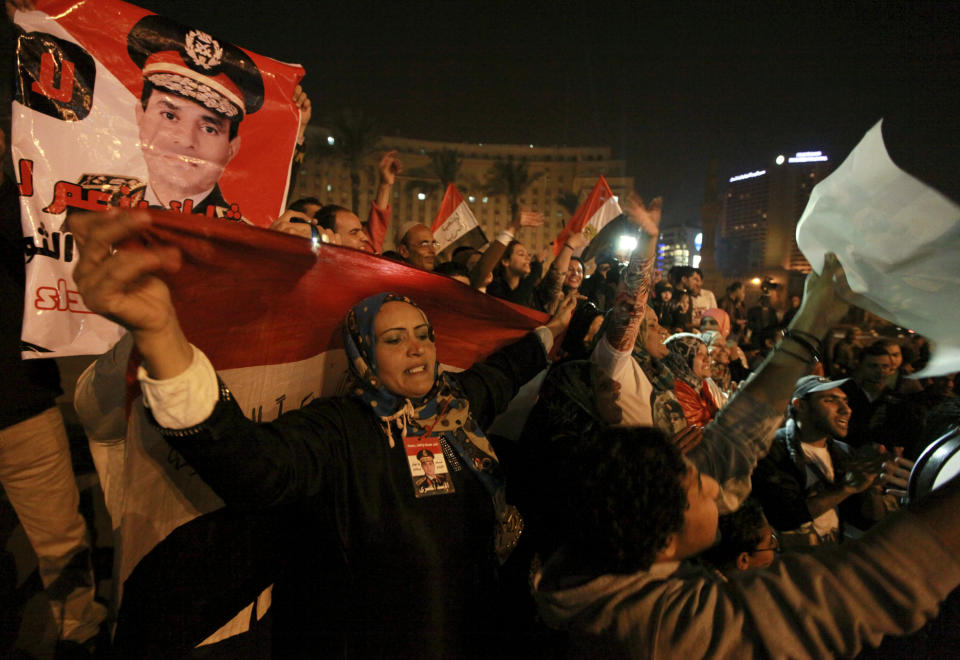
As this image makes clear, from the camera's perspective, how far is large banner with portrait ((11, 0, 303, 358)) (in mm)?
2217

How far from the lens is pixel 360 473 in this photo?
1.74 metres

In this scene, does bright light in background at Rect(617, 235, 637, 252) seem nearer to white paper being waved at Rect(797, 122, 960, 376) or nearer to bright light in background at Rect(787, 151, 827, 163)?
white paper being waved at Rect(797, 122, 960, 376)

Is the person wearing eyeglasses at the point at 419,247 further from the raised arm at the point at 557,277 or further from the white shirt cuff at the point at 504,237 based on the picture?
the raised arm at the point at 557,277

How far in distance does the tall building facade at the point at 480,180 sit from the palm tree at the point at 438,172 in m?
Answer: 0.16

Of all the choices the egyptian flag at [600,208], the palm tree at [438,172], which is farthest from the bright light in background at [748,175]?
the egyptian flag at [600,208]

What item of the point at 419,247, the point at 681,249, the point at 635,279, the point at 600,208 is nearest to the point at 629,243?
the point at 635,279

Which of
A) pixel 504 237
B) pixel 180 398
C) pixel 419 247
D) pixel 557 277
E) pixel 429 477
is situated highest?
pixel 504 237

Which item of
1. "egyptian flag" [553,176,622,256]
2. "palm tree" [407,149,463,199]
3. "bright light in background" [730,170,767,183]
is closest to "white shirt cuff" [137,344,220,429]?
"egyptian flag" [553,176,622,256]

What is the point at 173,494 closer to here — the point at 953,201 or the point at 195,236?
the point at 195,236

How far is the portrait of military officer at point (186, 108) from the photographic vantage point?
251 cm

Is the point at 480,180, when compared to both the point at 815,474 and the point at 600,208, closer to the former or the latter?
the point at 600,208

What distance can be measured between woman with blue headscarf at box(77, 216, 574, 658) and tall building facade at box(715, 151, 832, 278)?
51949mm

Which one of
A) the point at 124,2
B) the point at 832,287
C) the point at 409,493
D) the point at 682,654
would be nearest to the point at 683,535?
the point at 682,654

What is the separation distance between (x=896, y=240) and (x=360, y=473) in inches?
74.7
